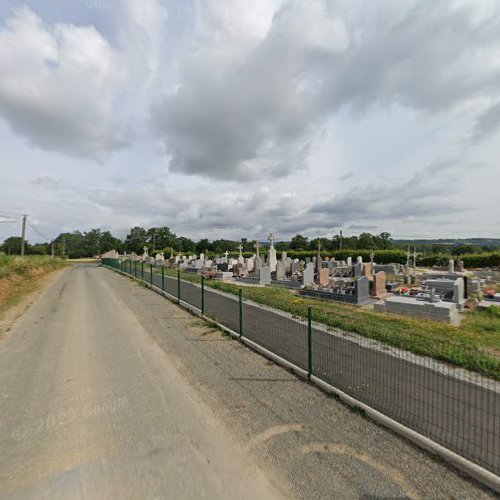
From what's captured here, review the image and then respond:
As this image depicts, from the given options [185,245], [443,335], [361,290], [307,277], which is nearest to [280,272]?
[307,277]

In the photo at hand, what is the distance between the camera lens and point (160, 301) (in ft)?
40.7

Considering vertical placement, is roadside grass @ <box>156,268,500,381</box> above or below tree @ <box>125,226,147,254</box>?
below

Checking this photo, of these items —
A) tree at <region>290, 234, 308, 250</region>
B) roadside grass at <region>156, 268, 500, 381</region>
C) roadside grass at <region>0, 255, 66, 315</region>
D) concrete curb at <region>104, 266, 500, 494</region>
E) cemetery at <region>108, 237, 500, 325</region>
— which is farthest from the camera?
tree at <region>290, 234, 308, 250</region>

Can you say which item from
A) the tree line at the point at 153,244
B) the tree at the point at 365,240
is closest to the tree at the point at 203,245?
the tree line at the point at 153,244

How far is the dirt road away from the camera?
2.65 m

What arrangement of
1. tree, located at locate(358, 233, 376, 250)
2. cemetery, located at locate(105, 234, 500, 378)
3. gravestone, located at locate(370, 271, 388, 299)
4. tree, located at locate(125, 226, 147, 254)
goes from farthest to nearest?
1. tree, located at locate(125, 226, 147, 254)
2. tree, located at locate(358, 233, 376, 250)
3. gravestone, located at locate(370, 271, 388, 299)
4. cemetery, located at locate(105, 234, 500, 378)

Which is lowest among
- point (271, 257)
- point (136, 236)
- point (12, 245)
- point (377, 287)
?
point (377, 287)

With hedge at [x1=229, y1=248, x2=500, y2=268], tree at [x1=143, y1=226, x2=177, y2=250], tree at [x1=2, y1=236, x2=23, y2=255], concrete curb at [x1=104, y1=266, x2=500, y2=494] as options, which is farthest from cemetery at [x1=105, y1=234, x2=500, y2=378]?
tree at [x1=2, y1=236, x2=23, y2=255]

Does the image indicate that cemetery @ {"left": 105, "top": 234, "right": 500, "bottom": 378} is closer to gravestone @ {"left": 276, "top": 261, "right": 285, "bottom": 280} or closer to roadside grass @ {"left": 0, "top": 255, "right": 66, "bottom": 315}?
gravestone @ {"left": 276, "top": 261, "right": 285, "bottom": 280}

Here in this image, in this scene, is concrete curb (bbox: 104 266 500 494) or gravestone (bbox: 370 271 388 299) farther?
gravestone (bbox: 370 271 388 299)

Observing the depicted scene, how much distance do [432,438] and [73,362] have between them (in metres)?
6.46

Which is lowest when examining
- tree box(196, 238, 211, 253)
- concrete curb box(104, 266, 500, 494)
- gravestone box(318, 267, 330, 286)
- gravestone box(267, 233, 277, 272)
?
concrete curb box(104, 266, 500, 494)

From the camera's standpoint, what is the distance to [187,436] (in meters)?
3.38

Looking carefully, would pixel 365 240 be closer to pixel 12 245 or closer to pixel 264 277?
pixel 264 277
